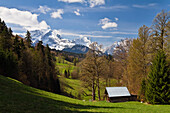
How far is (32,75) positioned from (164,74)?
49.8 meters

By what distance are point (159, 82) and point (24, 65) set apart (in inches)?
1929

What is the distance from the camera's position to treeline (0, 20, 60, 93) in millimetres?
43119

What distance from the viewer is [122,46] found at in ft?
151

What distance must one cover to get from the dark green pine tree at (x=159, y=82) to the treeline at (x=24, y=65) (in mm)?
41409

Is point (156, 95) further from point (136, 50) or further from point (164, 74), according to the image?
point (136, 50)

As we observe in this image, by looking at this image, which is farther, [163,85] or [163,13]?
[163,13]

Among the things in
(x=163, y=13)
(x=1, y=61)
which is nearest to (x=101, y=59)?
(x=163, y=13)

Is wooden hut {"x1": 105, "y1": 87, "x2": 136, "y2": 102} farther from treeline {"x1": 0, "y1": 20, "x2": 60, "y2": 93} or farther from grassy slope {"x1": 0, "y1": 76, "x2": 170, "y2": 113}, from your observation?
treeline {"x1": 0, "y1": 20, "x2": 60, "y2": 93}

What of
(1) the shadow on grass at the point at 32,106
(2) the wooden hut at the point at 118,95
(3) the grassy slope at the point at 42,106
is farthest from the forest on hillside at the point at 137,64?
(1) the shadow on grass at the point at 32,106

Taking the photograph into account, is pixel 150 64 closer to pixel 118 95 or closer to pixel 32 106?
pixel 118 95

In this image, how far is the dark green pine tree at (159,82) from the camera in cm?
2415

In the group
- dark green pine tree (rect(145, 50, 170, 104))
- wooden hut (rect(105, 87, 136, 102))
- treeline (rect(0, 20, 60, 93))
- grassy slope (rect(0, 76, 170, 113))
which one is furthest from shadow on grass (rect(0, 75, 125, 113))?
treeline (rect(0, 20, 60, 93))

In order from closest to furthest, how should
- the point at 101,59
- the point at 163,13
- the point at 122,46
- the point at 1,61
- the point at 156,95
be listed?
1. the point at 156,95
2. the point at 163,13
3. the point at 101,59
4. the point at 1,61
5. the point at 122,46

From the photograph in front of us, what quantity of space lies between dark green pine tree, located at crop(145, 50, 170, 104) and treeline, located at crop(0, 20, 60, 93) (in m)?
41.4
